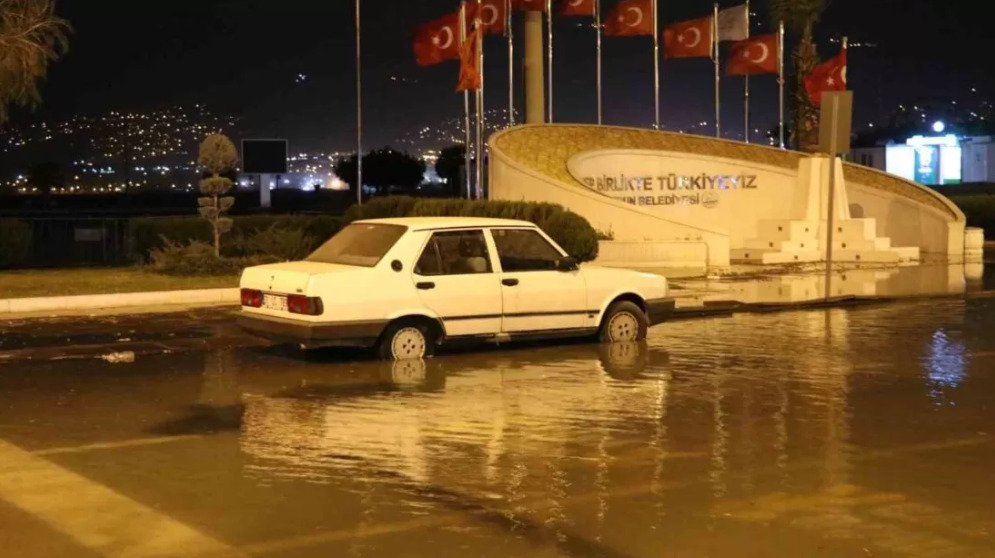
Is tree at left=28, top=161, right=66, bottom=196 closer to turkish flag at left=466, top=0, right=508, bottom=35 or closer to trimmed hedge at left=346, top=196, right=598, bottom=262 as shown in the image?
turkish flag at left=466, top=0, right=508, bottom=35

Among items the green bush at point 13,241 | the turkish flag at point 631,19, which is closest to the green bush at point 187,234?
the green bush at point 13,241

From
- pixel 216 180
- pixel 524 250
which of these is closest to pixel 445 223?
pixel 524 250

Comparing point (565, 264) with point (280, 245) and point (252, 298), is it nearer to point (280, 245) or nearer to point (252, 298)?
point (252, 298)

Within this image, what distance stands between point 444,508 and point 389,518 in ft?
1.21

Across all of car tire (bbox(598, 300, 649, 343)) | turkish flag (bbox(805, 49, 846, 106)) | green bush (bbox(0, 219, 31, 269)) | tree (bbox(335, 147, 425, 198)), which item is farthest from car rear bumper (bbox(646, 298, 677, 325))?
tree (bbox(335, 147, 425, 198))

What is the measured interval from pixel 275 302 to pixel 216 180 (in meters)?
11.3

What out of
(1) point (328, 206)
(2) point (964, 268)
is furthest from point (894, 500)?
(1) point (328, 206)

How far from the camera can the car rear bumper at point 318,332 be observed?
12281 millimetres

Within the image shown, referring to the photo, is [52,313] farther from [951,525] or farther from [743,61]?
[743,61]

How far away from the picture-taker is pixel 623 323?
1441 cm

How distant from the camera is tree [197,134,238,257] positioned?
77.0 feet

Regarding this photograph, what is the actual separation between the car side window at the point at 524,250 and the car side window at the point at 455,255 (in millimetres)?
224

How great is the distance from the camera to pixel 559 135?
35500 millimetres

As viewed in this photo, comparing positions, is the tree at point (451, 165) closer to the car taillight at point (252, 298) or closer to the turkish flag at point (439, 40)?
the turkish flag at point (439, 40)
